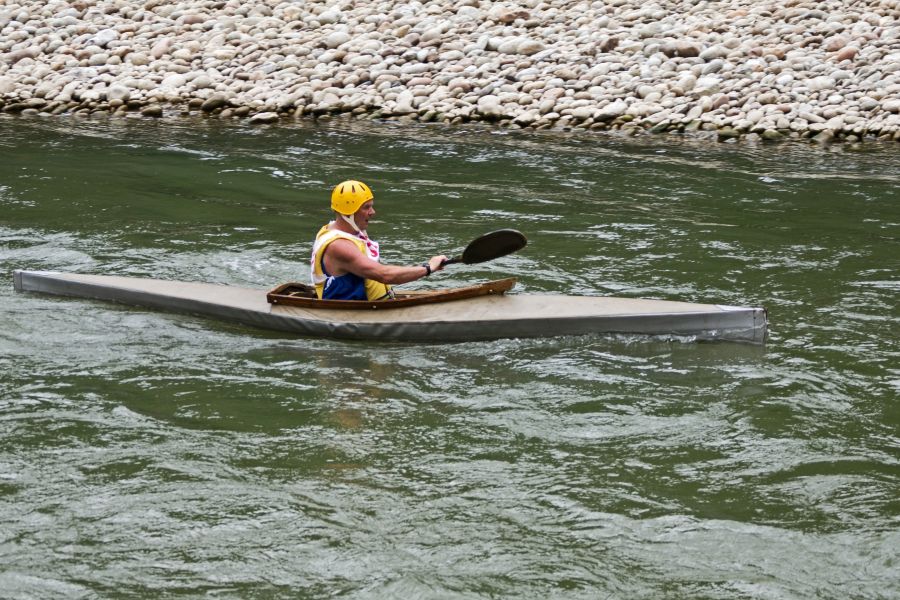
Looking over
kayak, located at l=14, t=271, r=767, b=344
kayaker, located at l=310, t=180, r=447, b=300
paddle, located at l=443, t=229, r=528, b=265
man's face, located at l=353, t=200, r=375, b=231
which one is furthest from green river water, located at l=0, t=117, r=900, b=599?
man's face, located at l=353, t=200, r=375, b=231

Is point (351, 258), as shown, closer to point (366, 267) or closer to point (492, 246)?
point (366, 267)

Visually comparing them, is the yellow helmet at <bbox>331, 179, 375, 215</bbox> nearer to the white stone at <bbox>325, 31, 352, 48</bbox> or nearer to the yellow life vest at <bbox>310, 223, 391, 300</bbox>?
the yellow life vest at <bbox>310, 223, 391, 300</bbox>

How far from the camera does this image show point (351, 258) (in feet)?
23.7

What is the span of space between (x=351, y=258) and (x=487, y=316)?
34.0 inches

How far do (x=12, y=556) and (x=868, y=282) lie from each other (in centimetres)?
612

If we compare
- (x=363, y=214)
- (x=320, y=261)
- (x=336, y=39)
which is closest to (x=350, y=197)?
(x=363, y=214)

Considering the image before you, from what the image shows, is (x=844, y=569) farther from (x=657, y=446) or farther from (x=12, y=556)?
(x=12, y=556)

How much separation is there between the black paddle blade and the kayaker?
0.24 meters

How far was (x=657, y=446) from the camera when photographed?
226 inches

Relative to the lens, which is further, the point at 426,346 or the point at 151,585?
the point at 426,346

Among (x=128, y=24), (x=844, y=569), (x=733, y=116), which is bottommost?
(x=844, y=569)

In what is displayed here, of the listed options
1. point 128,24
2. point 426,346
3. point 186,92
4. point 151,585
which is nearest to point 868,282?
point 426,346

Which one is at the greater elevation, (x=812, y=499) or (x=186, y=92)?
(x=186, y=92)

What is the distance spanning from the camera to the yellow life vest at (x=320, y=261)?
23.8 feet
